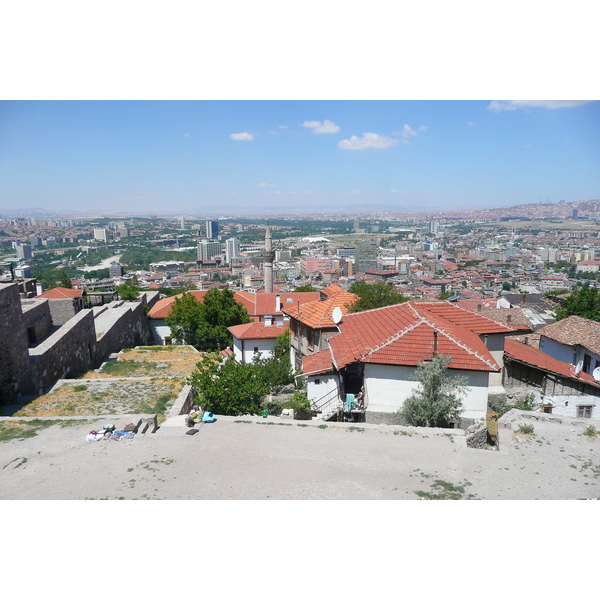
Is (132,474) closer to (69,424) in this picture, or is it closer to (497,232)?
(69,424)

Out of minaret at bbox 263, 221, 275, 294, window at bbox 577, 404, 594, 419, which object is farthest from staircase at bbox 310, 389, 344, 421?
minaret at bbox 263, 221, 275, 294

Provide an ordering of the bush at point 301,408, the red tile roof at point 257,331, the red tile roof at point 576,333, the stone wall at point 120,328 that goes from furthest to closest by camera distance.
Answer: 1. the red tile roof at point 257,331
2. the stone wall at point 120,328
3. the red tile roof at point 576,333
4. the bush at point 301,408

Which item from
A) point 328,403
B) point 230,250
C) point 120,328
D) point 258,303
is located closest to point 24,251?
point 230,250

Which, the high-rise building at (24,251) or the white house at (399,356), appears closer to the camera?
the white house at (399,356)

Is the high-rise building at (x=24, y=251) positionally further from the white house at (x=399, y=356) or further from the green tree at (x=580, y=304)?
the white house at (x=399, y=356)

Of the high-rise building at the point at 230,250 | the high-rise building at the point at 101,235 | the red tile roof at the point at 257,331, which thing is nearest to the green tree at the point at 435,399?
the red tile roof at the point at 257,331

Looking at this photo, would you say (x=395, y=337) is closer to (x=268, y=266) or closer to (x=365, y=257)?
(x=268, y=266)
